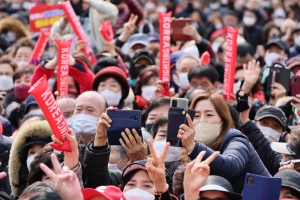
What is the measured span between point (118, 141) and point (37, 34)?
7.81 metres

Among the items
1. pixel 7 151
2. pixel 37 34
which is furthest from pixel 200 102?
pixel 37 34

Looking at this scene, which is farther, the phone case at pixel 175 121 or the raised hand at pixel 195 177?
the phone case at pixel 175 121

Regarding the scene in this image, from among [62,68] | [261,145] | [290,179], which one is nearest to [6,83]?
[62,68]

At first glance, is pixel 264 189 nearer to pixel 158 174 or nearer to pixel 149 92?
pixel 158 174

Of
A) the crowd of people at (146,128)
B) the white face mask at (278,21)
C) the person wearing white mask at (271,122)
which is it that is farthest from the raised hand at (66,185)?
the white face mask at (278,21)

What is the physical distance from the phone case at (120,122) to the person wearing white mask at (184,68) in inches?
122

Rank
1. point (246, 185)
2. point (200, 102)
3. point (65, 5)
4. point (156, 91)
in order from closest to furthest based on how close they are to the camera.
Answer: point (246, 185)
point (200, 102)
point (156, 91)
point (65, 5)

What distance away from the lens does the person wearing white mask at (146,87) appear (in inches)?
377

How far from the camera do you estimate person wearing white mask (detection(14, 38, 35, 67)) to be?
11627 millimetres

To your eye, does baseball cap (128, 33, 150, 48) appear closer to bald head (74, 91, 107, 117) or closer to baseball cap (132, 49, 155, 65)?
baseball cap (132, 49, 155, 65)

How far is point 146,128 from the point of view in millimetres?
7824

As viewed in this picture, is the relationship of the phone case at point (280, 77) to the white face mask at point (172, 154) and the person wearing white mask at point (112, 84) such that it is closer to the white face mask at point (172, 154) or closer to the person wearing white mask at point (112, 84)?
the person wearing white mask at point (112, 84)

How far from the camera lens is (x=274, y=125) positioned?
827cm

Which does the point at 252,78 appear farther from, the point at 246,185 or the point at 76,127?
the point at 246,185
